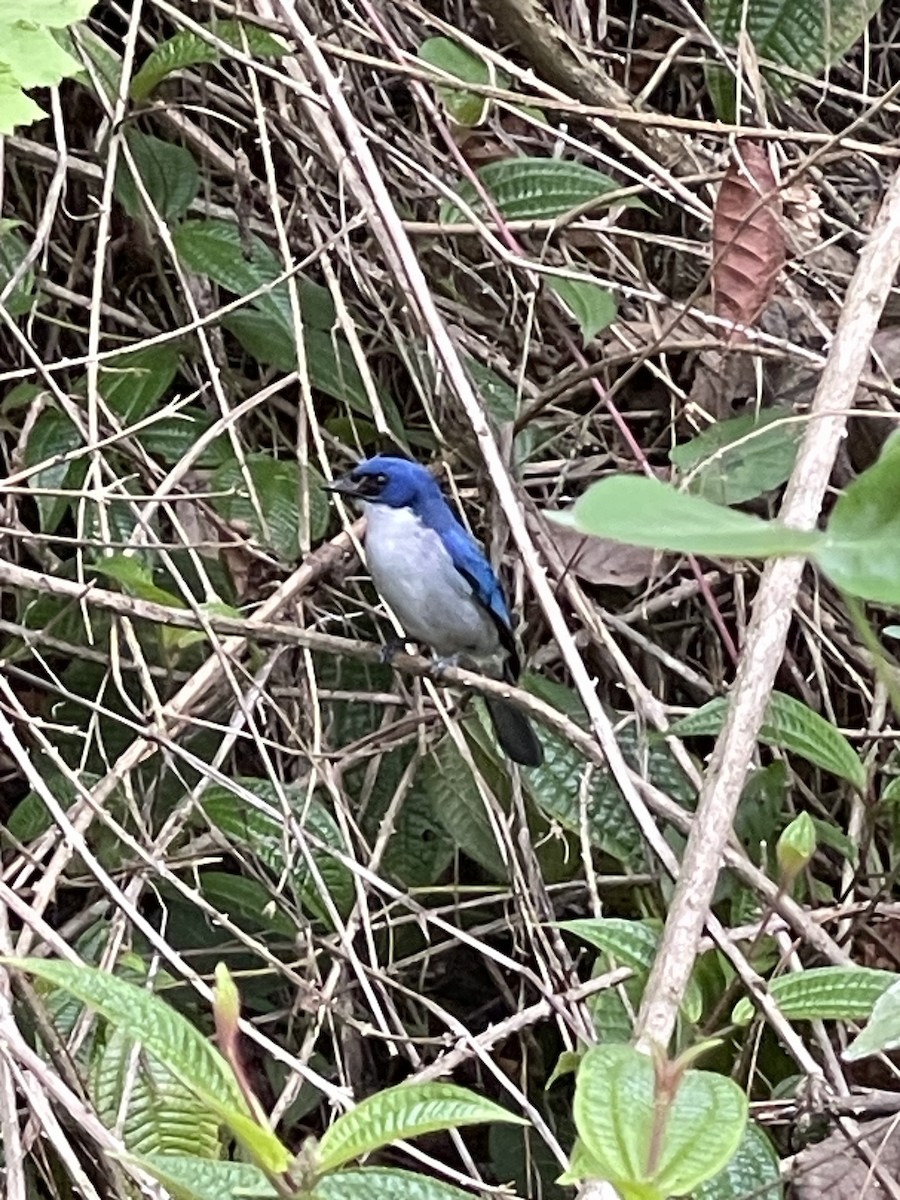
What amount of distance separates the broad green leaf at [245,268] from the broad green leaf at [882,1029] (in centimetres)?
234

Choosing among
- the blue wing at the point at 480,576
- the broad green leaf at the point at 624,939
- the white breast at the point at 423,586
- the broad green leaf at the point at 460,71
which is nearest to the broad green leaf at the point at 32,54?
the broad green leaf at the point at 460,71

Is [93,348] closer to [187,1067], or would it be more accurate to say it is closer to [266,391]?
[266,391]

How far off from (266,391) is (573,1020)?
5.49 feet

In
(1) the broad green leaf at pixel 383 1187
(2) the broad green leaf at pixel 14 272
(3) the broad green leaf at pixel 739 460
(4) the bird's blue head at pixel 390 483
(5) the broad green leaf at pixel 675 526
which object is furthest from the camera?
(4) the bird's blue head at pixel 390 483

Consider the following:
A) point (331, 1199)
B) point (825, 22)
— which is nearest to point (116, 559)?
point (331, 1199)

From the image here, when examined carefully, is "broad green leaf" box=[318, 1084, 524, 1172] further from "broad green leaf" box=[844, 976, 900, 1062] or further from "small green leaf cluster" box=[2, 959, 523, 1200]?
"broad green leaf" box=[844, 976, 900, 1062]

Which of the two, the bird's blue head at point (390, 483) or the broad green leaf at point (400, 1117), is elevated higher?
the broad green leaf at point (400, 1117)

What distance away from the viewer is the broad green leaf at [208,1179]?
1.28 meters

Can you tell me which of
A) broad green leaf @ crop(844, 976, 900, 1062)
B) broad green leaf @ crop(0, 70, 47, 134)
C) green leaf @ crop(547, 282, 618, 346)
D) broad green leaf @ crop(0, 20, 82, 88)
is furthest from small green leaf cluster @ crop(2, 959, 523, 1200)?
green leaf @ crop(547, 282, 618, 346)

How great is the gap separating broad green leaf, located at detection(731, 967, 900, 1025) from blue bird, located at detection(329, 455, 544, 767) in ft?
5.95

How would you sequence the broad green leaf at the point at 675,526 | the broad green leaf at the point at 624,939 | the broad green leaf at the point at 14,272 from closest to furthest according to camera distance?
the broad green leaf at the point at 675,526 < the broad green leaf at the point at 624,939 < the broad green leaf at the point at 14,272

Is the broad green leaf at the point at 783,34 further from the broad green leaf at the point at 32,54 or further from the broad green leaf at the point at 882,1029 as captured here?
the broad green leaf at the point at 882,1029

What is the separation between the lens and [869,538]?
0.59m

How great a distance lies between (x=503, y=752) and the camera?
326cm
